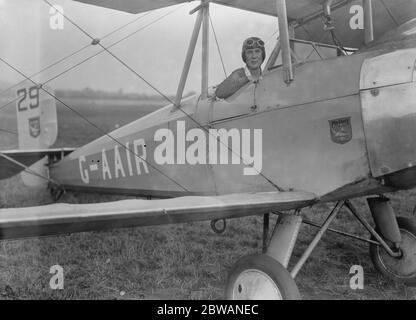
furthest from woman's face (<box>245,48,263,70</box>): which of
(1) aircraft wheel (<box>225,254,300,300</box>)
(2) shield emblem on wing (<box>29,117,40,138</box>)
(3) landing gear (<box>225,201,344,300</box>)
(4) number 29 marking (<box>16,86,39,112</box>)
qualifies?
(2) shield emblem on wing (<box>29,117,40,138</box>)

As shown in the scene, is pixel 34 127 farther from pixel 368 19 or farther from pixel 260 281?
pixel 368 19

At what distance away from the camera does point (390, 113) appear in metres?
1.87

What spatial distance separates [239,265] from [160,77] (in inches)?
111

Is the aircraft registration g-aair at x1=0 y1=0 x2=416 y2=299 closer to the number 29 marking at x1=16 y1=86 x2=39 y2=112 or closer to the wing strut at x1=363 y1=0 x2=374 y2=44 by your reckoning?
the wing strut at x1=363 y1=0 x2=374 y2=44

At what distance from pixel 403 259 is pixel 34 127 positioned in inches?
145

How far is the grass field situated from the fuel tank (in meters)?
1.01

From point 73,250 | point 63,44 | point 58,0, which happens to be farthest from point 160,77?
point 73,250

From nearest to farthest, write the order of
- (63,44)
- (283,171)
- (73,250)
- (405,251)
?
(283,171)
(405,251)
(73,250)
(63,44)

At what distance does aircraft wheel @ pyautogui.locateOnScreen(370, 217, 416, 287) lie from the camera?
2707 millimetres

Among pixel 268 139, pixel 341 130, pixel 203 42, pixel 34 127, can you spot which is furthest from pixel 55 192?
pixel 341 130

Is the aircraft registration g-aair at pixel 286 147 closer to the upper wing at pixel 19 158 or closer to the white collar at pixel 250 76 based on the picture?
the white collar at pixel 250 76

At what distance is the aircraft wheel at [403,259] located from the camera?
2.71 metres

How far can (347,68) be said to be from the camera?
2023 mm
